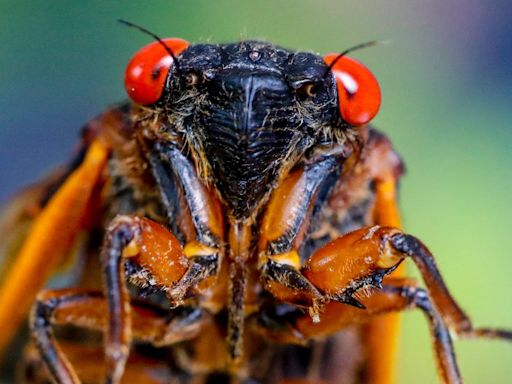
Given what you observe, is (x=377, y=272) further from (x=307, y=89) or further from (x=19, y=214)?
(x=19, y=214)

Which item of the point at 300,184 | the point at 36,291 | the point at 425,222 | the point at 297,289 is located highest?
the point at 300,184

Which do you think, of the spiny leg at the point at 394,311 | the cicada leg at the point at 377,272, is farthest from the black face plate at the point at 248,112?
the spiny leg at the point at 394,311

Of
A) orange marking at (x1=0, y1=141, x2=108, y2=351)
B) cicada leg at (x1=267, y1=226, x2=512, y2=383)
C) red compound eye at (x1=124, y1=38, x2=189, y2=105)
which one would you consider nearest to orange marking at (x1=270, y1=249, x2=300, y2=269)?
cicada leg at (x1=267, y1=226, x2=512, y2=383)

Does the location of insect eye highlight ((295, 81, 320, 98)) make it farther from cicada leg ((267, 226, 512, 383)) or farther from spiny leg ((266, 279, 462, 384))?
spiny leg ((266, 279, 462, 384))

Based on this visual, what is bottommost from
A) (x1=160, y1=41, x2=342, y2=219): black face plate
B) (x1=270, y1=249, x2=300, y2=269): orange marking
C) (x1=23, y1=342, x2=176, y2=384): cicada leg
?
(x1=23, y1=342, x2=176, y2=384): cicada leg

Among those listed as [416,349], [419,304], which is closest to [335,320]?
[419,304]

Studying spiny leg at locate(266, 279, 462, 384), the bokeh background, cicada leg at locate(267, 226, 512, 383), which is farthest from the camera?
the bokeh background

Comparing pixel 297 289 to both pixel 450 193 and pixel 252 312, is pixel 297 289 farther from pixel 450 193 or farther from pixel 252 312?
pixel 450 193
